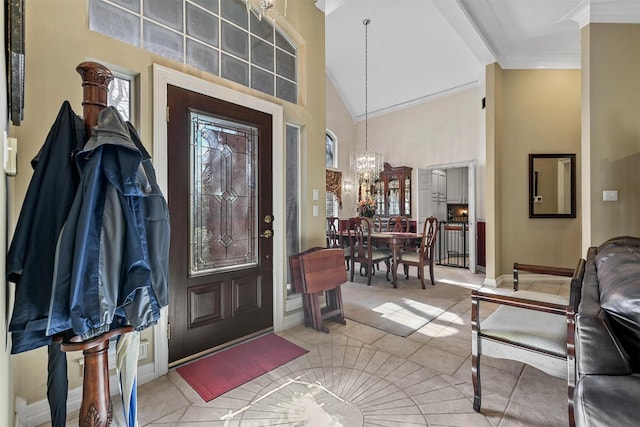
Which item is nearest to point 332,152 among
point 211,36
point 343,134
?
point 343,134

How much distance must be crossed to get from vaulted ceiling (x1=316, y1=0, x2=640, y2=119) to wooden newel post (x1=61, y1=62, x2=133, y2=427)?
2.67 meters

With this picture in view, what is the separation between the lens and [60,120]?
1.02 meters

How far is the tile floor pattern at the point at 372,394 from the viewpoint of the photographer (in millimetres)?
1585

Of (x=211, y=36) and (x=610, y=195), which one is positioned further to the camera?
(x=610, y=195)

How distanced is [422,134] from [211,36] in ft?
17.5

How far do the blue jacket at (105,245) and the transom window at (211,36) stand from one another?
1.30 m

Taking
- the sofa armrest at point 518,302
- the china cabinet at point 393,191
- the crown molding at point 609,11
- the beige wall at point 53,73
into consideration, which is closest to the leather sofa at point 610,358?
the sofa armrest at point 518,302

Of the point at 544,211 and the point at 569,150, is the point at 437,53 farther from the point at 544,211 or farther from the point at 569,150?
the point at 544,211

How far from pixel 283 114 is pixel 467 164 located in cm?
432

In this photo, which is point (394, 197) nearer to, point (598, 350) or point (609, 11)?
point (609, 11)

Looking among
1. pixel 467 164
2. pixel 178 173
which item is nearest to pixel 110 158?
pixel 178 173

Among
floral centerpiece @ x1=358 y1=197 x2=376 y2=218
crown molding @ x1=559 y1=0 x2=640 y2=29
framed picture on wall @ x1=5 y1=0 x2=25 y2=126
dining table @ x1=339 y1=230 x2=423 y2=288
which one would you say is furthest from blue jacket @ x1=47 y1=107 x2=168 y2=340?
floral centerpiece @ x1=358 y1=197 x2=376 y2=218

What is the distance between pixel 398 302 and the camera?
3.57 meters

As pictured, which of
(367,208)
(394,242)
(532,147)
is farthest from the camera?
(367,208)
